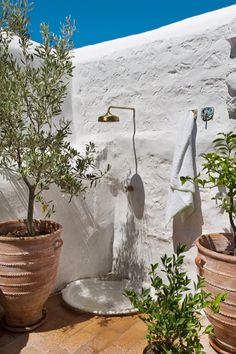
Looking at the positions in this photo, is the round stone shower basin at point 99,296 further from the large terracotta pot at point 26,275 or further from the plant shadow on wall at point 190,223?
the plant shadow on wall at point 190,223

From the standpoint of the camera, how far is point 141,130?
3.43 m

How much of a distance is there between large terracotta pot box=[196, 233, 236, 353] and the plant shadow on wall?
46 cm

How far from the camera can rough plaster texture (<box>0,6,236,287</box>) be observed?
110 inches

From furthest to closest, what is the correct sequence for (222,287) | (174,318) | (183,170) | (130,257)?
(130,257) → (183,170) → (222,287) → (174,318)

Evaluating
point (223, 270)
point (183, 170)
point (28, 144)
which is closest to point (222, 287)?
point (223, 270)

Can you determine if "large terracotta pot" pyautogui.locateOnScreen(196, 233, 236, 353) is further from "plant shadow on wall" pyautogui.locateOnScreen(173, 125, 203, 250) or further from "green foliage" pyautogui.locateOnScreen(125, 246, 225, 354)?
"plant shadow on wall" pyautogui.locateOnScreen(173, 125, 203, 250)

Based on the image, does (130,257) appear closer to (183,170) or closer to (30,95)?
(183,170)

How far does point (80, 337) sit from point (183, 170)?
1582 mm

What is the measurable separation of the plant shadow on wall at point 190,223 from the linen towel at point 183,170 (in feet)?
0.17

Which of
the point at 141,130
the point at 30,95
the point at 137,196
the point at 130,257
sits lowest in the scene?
the point at 130,257

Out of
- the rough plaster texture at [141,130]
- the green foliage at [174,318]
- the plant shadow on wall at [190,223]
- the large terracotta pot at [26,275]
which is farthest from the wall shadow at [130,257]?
the green foliage at [174,318]

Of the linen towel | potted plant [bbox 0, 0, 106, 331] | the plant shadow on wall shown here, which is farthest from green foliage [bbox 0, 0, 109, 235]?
the plant shadow on wall

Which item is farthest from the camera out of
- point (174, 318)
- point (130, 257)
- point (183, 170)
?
point (130, 257)

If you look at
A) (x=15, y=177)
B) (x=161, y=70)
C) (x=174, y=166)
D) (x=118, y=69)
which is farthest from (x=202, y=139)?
(x=15, y=177)
